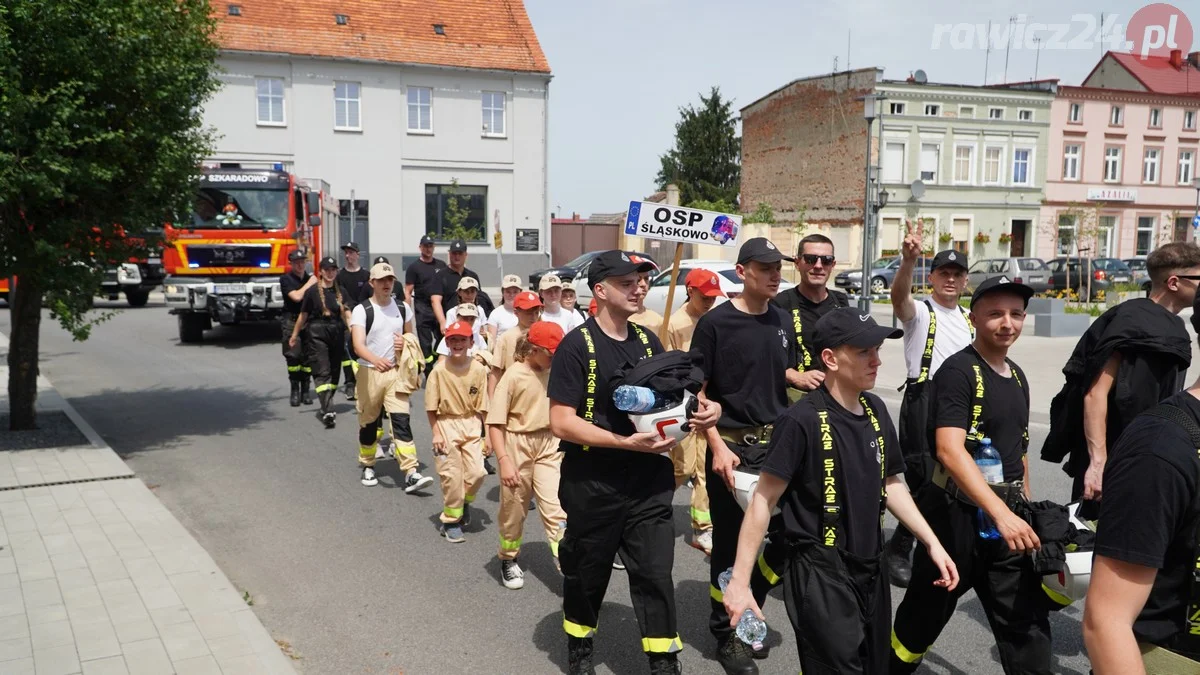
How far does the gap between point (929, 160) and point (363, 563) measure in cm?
4447

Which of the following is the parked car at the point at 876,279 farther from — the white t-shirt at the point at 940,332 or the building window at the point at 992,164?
the white t-shirt at the point at 940,332

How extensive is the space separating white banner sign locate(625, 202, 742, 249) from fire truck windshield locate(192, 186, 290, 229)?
13228 mm

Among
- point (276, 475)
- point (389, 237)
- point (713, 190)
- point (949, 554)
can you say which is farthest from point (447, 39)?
point (949, 554)

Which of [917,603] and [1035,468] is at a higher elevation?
[917,603]

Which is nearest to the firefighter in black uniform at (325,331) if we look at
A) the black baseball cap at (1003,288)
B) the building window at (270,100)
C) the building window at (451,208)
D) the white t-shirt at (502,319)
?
the white t-shirt at (502,319)

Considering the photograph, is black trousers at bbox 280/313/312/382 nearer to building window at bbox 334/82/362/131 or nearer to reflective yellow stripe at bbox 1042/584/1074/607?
reflective yellow stripe at bbox 1042/584/1074/607

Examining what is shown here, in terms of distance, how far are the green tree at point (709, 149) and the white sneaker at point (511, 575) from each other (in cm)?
5783

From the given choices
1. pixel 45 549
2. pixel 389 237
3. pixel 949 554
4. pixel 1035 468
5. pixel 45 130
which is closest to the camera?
pixel 949 554

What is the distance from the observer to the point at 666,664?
156 inches

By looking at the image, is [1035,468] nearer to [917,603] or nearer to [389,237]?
[917,603]

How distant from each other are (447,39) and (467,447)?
1325 inches

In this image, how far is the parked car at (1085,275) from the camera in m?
30.9

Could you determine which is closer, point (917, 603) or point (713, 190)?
point (917, 603)

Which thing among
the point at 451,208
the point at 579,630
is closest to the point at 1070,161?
the point at 451,208
